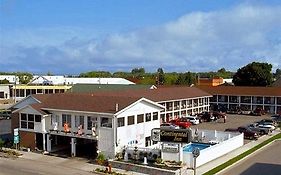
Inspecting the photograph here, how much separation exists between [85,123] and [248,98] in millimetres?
42039

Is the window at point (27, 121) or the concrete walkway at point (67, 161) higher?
the window at point (27, 121)

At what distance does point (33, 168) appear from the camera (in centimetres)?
2848

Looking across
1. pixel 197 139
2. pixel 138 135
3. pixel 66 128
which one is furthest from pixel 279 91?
pixel 66 128

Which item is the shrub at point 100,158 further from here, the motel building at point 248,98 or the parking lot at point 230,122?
the motel building at point 248,98

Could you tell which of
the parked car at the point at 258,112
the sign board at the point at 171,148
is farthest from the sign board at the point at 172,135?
the parked car at the point at 258,112

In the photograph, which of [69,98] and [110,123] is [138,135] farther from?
[69,98]

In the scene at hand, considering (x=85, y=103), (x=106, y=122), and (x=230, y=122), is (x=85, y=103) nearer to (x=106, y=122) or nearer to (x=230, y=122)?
(x=106, y=122)

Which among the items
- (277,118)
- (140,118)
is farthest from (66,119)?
(277,118)

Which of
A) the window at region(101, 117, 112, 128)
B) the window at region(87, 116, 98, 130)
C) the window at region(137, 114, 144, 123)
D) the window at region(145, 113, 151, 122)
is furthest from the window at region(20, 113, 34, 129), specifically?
the window at region(145, 113, 151, 122)

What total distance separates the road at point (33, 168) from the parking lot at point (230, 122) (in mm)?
24180

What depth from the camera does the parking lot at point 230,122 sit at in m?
49.7

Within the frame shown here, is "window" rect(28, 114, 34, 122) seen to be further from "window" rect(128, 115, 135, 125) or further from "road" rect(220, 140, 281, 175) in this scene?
"road" rect(220, 140, 281, 175)

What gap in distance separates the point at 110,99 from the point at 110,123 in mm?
3128

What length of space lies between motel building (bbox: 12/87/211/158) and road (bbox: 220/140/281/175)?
27.4ft
